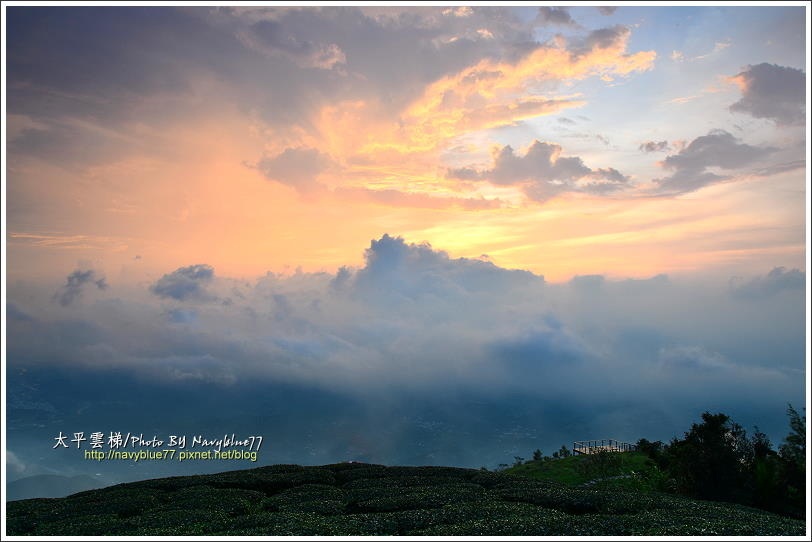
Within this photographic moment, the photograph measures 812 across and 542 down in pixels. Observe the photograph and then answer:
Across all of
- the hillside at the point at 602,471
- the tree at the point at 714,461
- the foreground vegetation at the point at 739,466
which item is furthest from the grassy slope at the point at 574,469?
the tree at the point at 714,461

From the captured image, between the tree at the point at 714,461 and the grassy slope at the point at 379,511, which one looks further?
the tree at the point at 714,461

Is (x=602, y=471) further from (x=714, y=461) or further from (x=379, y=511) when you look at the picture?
(x=379, y=511)

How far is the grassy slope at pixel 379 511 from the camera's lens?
75.0 ft

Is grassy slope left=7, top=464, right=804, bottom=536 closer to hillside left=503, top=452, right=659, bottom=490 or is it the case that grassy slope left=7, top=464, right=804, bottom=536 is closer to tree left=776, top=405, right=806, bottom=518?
tree left=776, top=405, right=806, bottom=518

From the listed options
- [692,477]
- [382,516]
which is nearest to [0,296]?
[382,516]

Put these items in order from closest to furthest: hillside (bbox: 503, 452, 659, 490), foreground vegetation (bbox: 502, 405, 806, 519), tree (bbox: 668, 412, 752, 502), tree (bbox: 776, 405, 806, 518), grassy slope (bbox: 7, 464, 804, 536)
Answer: grassy slope (bbox: 7, 464, 804, 536), tree (bbox: 776, 405, 806, 518), foreground vegetation (bbox: 502, 405, 806, 519), tree (bbox: 668, 412, 752, 502), hillside (bbox: 503, 452, 659, 490)

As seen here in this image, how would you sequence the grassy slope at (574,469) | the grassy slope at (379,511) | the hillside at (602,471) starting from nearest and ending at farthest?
1. the grassy slope at (379,511)
2. the hillside at (602,471)
3. the grassy slope at (574,469)

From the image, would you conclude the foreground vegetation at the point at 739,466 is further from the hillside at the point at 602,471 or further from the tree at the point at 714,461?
the hillside at the point at 602,471

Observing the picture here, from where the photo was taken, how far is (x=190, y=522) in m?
26.2

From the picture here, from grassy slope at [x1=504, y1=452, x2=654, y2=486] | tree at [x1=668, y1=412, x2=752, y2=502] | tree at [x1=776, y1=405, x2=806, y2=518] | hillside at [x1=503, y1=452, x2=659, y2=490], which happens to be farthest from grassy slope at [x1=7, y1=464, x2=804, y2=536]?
grassy slope at [x1=504, y1=452, x2=654, y2=486]

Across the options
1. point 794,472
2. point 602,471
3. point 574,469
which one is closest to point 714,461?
point 794,472

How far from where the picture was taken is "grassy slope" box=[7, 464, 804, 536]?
75.0ft

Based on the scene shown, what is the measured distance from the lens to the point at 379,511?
29.0 m

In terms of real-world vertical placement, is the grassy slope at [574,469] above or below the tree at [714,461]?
below
